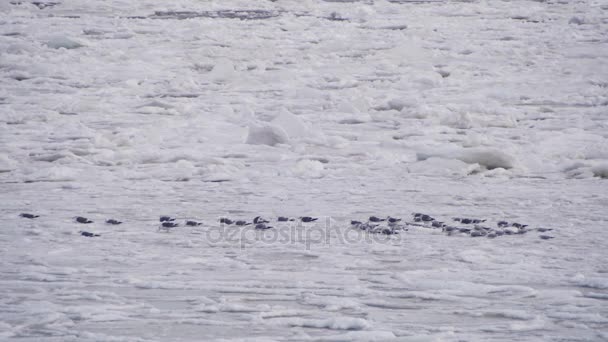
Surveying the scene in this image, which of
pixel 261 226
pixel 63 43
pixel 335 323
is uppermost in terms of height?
pixel 63 43

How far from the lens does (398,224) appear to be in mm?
4922

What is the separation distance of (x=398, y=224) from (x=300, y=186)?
3.12 ft

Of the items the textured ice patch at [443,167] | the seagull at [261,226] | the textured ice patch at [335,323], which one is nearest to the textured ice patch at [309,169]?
the textured ice patch at [443,167]

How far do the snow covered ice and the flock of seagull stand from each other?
52 mm

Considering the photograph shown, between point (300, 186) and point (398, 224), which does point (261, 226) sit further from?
point (300, 186)

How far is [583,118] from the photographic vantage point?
7.58 meters

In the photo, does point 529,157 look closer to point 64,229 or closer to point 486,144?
point 486,144

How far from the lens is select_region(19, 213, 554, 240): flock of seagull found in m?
4.79

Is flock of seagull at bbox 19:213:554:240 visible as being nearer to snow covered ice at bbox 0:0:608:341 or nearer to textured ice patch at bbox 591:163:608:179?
snow covered ice at bbox 0:0:608:341

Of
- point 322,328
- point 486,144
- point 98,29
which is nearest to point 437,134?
point 486,144

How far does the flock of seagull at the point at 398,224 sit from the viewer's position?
4.79 m

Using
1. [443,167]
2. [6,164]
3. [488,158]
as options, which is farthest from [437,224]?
[6,164]

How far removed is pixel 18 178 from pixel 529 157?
315 cm

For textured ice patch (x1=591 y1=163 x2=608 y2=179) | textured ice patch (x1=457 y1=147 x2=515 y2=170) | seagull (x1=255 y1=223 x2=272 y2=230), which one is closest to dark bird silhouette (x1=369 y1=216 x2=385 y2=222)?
seagull (x1=255 y1=223 x2=272 y2=230)
